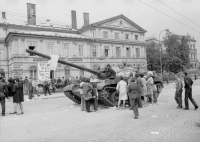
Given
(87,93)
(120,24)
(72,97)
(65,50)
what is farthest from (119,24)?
(87,93)

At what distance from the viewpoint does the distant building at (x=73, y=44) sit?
31.9 m

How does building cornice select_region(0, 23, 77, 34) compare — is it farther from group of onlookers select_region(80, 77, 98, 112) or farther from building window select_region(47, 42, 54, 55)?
group of onlookers select_region(80, 77, 98, 112)

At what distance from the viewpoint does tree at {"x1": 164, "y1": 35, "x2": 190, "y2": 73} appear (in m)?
45.2

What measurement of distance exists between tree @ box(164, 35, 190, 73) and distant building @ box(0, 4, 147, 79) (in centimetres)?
605

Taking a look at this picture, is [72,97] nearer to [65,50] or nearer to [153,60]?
[65,50]

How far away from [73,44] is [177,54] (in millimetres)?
23492

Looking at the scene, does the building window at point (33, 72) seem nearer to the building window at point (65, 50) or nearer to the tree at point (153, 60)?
the building window at point (65, 50)

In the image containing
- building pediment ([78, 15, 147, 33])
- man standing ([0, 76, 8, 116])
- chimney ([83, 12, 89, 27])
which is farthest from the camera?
chimney ([83, 12, 89, 27])

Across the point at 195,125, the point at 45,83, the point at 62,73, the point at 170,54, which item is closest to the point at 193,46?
the point at 170,54

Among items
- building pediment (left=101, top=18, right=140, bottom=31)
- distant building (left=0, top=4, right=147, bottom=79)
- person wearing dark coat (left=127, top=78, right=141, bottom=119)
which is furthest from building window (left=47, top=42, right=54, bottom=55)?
person wearing dark coat (left=127, top=78, right=141, bottom=119)

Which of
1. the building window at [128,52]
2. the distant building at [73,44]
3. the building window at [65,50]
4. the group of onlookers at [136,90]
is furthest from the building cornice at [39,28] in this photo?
the group of onlookers at [136,90]

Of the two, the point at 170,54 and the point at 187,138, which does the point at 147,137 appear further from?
the point at 170,54

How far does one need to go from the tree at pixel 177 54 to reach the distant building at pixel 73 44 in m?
6.05

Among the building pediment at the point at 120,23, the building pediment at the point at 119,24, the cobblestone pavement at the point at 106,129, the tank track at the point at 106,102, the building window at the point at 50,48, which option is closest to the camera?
the cobblestone pavement at the point at 106,129
